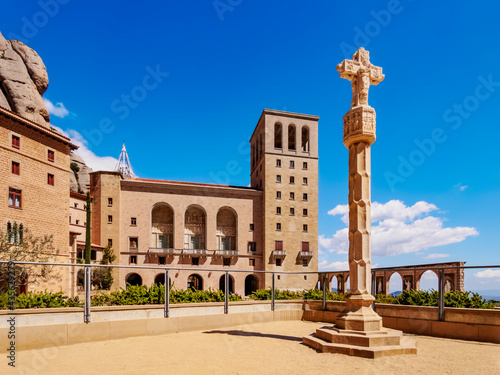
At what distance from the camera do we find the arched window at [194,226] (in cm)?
4920

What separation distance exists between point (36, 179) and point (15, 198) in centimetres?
258

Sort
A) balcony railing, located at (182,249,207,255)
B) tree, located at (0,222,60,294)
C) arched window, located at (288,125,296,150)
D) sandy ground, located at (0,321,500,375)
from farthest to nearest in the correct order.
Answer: arched window, located at (288,125,296,150)
balcony railing, located at (182,249,207,255)
tree, located at (0,222,60,294)
sandy ground, located at (0,321,500,375)

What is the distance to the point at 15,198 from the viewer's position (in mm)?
28203

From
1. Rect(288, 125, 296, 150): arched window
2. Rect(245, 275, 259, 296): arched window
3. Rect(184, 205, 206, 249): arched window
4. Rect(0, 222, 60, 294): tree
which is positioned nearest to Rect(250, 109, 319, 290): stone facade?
Rect(288, 125, 296, 150): arched window

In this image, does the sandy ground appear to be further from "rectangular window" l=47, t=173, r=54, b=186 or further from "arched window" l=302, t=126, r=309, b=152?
"arched window" l=302, t=126, r=309, b=152

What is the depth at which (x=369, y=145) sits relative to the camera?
8586 mm

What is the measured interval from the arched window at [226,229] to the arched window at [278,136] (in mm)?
12925

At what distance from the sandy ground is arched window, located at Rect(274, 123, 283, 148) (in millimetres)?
45392

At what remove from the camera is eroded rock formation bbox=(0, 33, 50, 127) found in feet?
177

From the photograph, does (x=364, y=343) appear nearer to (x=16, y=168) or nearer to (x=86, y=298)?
(x=86, y=298)

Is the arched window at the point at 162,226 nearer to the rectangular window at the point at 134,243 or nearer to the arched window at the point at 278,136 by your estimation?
the rectangular window at the point at 134,243

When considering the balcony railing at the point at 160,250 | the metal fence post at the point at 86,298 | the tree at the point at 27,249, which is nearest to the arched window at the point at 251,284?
the balcony railing at the point at 160,250

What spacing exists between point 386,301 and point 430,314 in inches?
68.3

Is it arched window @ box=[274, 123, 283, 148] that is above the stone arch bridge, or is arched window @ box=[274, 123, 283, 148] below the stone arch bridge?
above
